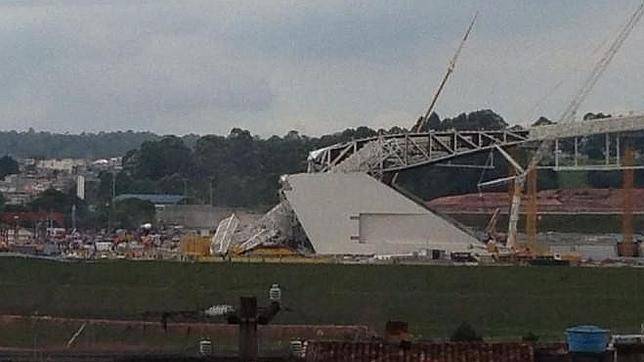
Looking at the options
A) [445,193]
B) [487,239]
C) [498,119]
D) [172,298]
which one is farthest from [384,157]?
[498,119]

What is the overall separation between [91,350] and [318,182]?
57.8 meters

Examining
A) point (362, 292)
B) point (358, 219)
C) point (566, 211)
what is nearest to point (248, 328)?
point (362, 292)

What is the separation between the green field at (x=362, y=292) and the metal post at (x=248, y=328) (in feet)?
76.2

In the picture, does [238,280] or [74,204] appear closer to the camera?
[238,280]

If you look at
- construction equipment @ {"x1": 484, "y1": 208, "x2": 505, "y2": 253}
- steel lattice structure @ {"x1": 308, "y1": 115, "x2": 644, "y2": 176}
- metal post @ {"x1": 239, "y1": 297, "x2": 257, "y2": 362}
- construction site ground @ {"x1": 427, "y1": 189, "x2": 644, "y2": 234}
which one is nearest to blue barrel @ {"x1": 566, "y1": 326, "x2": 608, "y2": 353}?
metal post @ {"x1": 239, "y1": 297, "x2": 257, "y2": 362}

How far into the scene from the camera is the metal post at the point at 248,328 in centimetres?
2886

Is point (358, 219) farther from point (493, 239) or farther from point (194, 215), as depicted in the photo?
point (194, 215)

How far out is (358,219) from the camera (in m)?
108

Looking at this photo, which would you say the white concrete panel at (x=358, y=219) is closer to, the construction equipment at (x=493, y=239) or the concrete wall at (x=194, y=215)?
the construction equipment at (x=493, y=239)

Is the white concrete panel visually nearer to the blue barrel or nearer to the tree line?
the tree line

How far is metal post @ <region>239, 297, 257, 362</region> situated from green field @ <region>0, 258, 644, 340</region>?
2324 cm

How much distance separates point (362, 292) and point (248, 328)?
155 ft

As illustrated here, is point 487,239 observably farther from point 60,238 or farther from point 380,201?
point 60,238

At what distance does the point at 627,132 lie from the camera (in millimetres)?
107375
